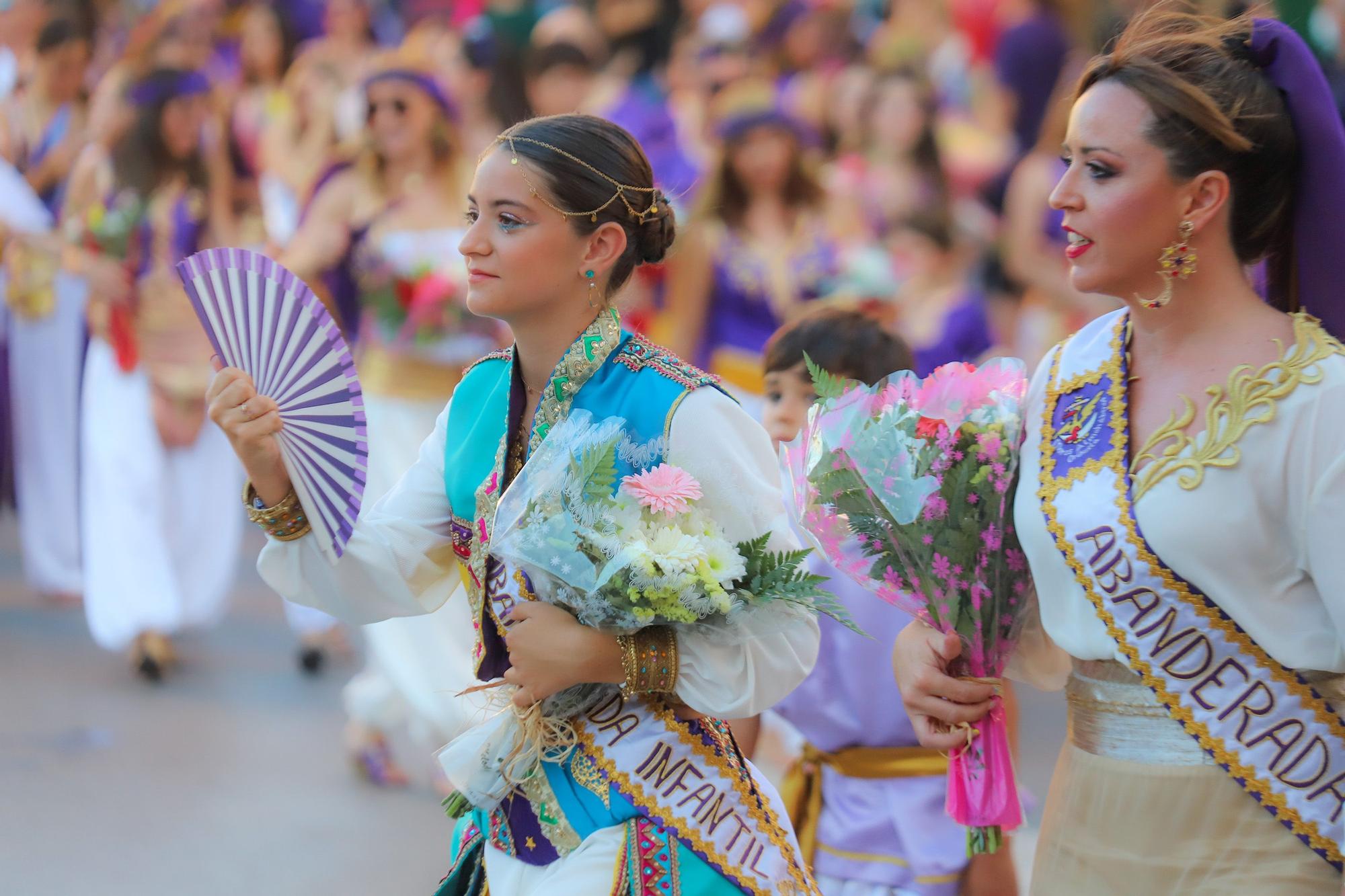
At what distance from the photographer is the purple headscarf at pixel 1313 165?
7.70ft

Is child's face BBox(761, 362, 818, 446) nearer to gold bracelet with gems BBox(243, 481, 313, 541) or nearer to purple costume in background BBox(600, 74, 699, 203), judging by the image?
gold bracelet with gems BBox(243, 481, 313, 541)

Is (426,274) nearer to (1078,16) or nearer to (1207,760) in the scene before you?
(1207,760)

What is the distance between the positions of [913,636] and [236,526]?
18.9 ft

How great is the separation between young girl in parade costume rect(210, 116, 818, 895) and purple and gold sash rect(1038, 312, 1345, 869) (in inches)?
19.6

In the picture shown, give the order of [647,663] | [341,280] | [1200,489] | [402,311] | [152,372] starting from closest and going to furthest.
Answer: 1. [1200,489]
2. [647,663]
3. [402,311]
4. [341,280]
5. [152,372]

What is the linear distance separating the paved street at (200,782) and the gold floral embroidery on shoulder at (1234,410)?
3.28 metres

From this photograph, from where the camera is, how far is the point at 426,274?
20.7ft

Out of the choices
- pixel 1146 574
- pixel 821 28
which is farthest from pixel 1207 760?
pixel 821 28

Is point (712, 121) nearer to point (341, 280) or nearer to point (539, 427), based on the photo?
point (341, 280)

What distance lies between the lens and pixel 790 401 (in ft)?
11.6

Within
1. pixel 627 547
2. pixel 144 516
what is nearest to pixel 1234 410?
pixel 627 547

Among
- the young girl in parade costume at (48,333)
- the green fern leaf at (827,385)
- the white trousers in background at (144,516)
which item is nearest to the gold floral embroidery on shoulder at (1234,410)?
the green fern leaf at (827,385)

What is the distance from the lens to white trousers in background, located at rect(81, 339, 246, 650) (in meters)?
7.23

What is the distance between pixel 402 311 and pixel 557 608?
398 cm
